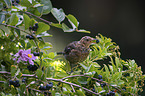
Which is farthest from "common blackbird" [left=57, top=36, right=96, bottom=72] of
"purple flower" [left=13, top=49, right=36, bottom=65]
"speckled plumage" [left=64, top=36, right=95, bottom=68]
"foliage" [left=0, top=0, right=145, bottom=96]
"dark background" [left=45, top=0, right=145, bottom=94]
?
"dark background" [left=45, top=0, right=145, bottom=94]

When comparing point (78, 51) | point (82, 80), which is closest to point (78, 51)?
point (78, 51)

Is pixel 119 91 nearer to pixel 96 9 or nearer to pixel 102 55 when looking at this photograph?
pixel 102 55

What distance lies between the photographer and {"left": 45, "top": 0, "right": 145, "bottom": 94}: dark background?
2566 millimetres

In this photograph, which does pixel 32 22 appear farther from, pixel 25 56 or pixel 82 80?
pixel 82 80

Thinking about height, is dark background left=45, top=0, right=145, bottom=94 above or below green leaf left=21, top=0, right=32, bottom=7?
above

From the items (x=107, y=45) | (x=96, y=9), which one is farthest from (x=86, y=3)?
(x=107, y=45)

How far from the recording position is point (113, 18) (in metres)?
2.59

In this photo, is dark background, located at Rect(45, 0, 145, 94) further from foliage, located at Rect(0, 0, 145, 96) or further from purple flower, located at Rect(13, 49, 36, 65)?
purple flower, located at Rect(13, 49, 36, 65)

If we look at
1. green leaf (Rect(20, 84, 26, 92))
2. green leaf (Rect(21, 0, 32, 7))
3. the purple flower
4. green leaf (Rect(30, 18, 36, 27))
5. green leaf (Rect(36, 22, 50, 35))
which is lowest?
green leaf (Rect(20, 84, 26, 92))

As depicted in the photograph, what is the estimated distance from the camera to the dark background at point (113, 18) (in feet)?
8.42

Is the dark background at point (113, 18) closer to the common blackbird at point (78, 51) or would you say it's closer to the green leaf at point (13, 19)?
the common blackbird at point (78, 51)

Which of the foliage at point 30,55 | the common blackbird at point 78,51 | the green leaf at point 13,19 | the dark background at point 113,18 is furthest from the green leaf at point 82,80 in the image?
the dark background at point 113,18

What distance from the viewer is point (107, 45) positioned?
45.3 inches

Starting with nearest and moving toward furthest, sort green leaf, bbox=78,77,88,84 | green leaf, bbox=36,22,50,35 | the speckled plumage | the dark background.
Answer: green leaf, bbox=36,22,50,35 < green leaf, bbox=78,77,88,84 < the speckled plumage < the dark background
